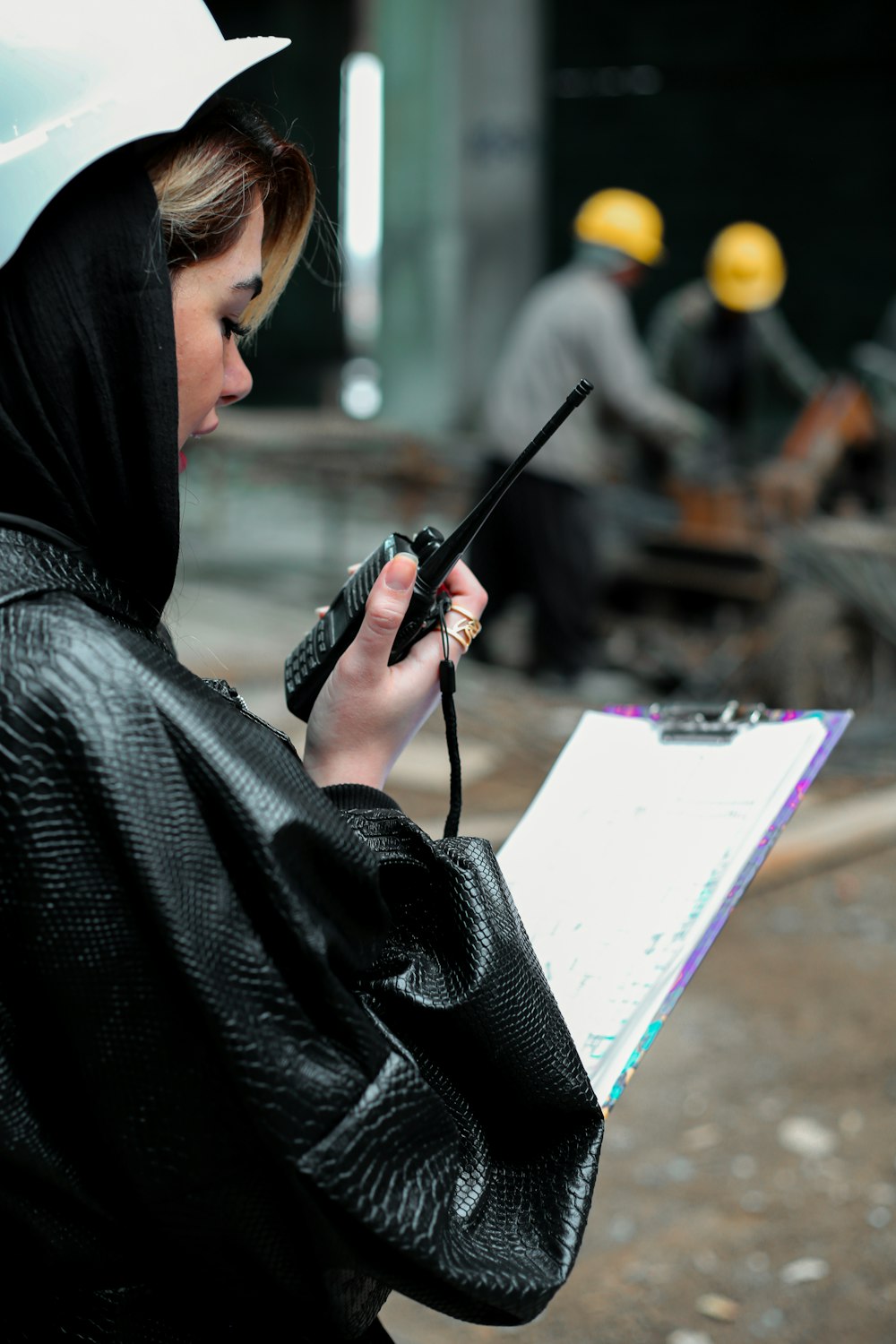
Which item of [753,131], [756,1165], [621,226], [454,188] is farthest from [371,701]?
[753,131]

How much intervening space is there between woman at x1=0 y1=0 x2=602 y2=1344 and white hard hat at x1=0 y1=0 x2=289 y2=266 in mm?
22

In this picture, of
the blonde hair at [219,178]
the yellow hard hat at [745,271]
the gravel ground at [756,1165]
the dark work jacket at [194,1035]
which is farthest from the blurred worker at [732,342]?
the dark work jacket at [194,1035]

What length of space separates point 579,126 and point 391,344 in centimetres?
275

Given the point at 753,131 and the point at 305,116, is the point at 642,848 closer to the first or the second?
the point at 753,131

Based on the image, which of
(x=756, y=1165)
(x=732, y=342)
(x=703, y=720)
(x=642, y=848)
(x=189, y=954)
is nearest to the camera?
(x=189, y=954)

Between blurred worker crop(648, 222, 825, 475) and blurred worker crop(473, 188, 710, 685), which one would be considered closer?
blurred worker crop(473, 188, 710, 685)

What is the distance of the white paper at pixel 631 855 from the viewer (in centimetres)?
143

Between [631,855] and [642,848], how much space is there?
0.01 metres

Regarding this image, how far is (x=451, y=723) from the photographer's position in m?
1.45

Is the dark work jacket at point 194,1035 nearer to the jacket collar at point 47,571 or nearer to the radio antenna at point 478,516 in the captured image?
the jacket collar at point 47,571

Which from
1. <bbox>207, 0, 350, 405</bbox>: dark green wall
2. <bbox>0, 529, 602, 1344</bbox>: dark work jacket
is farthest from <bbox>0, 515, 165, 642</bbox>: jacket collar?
<bbox>207, 0, 350, 405</bbox>: dark green wall

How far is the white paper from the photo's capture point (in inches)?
56.2

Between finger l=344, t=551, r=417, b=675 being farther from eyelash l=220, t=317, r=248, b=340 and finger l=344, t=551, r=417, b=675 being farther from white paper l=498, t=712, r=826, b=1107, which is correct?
white paper l=498, t=712, r=826, b=1107

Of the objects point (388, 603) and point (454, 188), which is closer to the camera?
point (388, 603)
